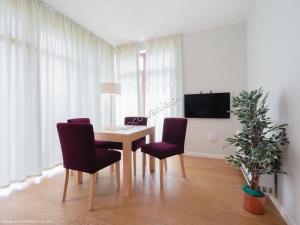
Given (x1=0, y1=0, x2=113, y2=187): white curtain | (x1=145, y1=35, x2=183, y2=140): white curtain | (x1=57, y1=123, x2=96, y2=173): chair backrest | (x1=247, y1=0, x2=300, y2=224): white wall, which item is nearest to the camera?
(x1=247, y1=0, x2=300, y2=224): white wall

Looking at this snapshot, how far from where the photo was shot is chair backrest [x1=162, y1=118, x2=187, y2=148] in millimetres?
2498

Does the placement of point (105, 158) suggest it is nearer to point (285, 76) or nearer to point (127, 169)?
point (127, 169)

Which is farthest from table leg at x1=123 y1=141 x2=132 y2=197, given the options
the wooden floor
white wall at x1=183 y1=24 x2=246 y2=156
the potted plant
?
white wall at x1=183 y1=24 x2=246 y2=156

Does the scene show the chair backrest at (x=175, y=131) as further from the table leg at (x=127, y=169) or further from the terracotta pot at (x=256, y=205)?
the terracotta pot at (x=256, y=205)

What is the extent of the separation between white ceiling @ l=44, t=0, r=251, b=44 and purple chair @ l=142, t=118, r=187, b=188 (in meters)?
1.99

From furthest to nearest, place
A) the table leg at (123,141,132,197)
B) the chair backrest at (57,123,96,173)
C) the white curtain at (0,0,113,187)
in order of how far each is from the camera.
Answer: the white curtain at (0,0,113,187) < the table leg at (123,141,132,197) < the chair backrest at (57,123,96,173)

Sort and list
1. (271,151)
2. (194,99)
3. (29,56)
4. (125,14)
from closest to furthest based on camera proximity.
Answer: (271,151), (29,56), (125,14), (194,99)

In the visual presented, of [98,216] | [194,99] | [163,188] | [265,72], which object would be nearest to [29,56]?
[98,216]

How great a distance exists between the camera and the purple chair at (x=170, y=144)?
7.36 ft

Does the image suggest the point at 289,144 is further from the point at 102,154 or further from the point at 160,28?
the point at 160,28

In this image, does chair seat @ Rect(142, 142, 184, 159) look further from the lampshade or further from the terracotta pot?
the lampshade

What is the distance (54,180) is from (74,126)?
1380 millimetres

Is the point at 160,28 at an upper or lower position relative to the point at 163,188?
upper

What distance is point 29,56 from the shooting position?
2361 mm
